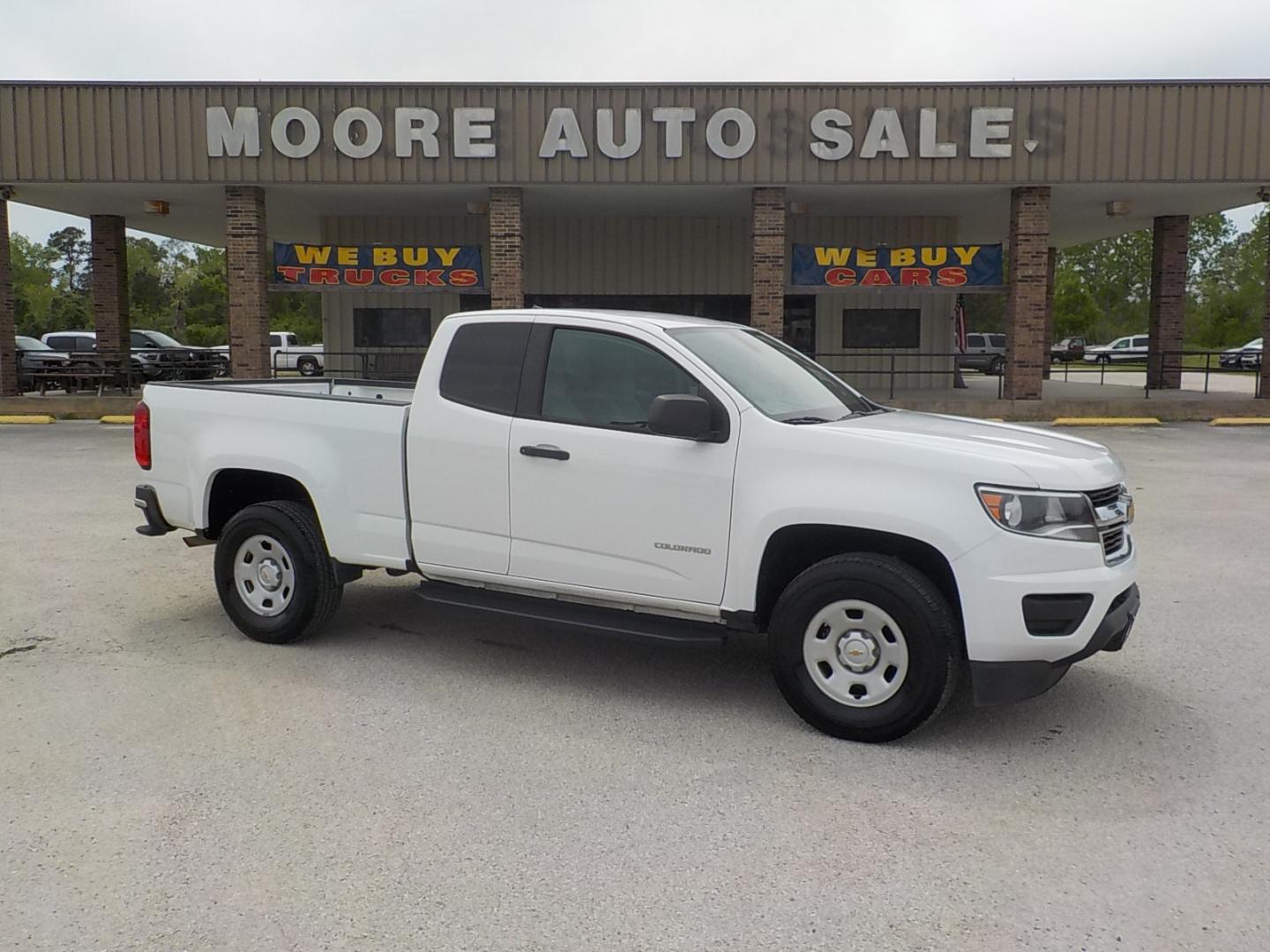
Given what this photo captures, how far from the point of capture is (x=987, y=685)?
4531 millimetres

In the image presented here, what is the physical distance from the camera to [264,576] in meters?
6.19

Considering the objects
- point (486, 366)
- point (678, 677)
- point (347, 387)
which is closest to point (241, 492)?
point (347, 387)

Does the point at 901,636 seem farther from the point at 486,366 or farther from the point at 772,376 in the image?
the point at 486,366

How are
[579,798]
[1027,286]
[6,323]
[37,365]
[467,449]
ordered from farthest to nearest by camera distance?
1. [37,365]
2. [6,323]
3. [1027,286]
4. [467,449]
5. [579,798]

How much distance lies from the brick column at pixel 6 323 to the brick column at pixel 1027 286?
63.7 ft

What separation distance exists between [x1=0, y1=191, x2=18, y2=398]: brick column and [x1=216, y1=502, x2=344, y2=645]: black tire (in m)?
18.4

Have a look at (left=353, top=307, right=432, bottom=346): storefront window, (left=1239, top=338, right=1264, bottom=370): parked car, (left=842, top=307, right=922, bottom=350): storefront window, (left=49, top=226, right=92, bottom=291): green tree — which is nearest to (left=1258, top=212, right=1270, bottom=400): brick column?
(left=842, top=307, right=922, bottom=350): storefront window

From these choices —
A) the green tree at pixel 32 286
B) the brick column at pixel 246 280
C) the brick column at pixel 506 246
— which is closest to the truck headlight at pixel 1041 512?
the brick column at pixel 506 246

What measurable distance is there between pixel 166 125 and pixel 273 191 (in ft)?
7.46

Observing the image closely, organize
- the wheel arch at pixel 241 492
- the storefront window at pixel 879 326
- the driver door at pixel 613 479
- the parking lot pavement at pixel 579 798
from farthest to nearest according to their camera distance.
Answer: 1. the storefront window at pixel 879 326
2. the wheel arch at pixel 241 492
3. the driver door at pixel 613 479
4. the parking lot pavement at pixel 579 798

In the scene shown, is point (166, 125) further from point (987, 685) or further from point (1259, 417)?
point (1259, 417)

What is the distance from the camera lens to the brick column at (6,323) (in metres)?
21.4

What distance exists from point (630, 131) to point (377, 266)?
225 inches

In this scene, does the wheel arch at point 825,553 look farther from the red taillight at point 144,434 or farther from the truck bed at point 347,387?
the red taillight at point 144,434
